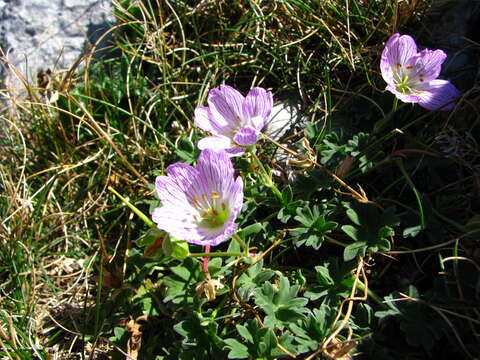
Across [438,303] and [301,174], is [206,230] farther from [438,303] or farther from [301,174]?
[438,303]

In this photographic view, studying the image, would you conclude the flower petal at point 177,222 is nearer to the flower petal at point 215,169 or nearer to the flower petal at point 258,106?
the flower petal at point 215,169

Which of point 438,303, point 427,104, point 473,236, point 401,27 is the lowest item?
point 438,303

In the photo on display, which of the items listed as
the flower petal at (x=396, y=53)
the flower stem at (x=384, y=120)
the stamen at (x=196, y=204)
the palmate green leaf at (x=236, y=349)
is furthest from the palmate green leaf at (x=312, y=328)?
the flower petal at (x=396, y=53)

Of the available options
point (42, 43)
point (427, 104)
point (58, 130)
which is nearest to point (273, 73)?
point (427, 104)

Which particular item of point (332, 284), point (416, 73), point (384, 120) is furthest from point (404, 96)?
point (332, 284)

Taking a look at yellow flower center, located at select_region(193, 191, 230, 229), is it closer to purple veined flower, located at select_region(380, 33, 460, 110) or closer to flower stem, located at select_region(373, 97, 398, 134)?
flower stem, located at select_region(373, 97, 398, 134)
